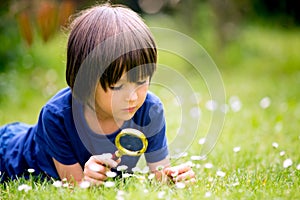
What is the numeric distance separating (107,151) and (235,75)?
439 cm

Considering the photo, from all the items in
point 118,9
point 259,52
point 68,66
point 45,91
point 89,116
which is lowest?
point 259,52

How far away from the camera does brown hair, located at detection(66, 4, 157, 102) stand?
6.85ft

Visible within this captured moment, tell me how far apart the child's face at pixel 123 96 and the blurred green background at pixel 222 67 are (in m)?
0.41

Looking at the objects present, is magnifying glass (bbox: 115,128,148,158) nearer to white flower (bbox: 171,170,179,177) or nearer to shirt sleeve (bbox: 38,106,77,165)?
white flower (bbox: 171,170,179,177)

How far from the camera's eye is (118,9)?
2.27 metres

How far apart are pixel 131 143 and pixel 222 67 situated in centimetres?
493

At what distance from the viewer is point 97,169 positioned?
208 centimetres

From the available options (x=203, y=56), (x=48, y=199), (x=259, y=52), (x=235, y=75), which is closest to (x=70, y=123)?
(x=48, y=199)

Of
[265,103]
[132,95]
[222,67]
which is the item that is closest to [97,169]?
A: [132,95]

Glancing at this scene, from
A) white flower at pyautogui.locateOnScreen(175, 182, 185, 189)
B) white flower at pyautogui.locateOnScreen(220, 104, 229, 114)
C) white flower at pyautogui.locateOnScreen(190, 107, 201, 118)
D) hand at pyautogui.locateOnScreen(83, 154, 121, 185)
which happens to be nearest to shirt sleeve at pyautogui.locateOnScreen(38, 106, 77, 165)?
hand at pyautogui.locateOnScreen(83, 154, 121, 185)

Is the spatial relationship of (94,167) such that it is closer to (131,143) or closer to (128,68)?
(131,143)

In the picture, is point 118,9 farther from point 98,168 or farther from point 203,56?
point 203,56

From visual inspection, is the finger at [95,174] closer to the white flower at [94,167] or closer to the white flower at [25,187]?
the white flower at [94,167]

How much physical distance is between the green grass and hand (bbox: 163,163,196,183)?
5cm
